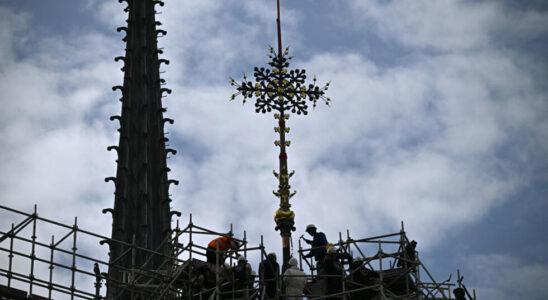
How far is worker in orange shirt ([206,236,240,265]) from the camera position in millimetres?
52094

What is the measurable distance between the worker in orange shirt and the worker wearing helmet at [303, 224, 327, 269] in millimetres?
2860

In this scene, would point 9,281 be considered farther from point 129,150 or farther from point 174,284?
point 129,150

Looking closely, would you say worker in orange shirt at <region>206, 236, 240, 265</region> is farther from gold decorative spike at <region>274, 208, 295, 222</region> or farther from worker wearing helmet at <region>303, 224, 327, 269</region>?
gold decorative spike at <region>274, 208, 295, 222</region>

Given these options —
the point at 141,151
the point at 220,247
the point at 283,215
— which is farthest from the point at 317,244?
the point at 141,151

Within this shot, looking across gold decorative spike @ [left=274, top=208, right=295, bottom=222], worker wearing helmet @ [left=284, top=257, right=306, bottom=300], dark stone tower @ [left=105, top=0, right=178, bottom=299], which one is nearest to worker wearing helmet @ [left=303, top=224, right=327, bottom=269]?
worker wearing helmet @ [left=284, top=257, right=306, bottom=300]

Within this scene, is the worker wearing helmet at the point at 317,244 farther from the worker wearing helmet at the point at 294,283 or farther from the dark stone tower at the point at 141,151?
the dark stone tower at the point at 141,151

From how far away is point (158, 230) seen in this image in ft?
230

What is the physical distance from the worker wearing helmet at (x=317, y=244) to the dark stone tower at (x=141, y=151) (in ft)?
40.3

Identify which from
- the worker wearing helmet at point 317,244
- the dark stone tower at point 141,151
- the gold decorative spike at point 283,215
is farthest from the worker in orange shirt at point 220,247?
the dark stone tower at point 141,151

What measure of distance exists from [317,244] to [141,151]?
22.3 metres

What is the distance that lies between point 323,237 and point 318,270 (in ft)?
4.70

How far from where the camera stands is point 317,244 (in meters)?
53.2

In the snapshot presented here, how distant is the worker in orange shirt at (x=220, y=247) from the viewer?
5209 cm

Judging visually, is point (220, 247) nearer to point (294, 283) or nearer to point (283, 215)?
point (294, 283)
